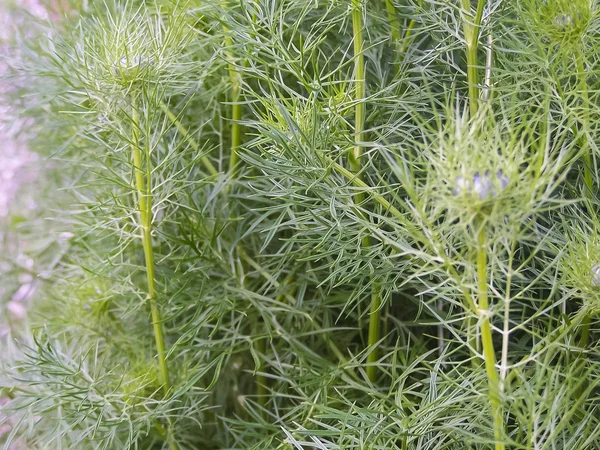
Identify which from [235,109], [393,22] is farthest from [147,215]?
[393,22]

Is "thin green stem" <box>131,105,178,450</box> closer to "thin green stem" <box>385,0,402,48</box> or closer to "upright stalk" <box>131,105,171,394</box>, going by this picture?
"upright stalk" <box>131,105,171,394</box>

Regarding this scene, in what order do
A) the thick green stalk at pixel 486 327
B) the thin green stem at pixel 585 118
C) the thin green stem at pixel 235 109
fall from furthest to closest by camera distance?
the thin green stem at pixel 235 109 → the thin green stem at pixel 585 118 → the thick green stalk at pixel 486 327

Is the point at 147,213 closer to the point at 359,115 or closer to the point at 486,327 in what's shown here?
the point at 359,115

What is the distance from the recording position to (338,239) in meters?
0.49

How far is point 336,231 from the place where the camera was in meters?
0.52

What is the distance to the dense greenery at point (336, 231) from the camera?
39cm

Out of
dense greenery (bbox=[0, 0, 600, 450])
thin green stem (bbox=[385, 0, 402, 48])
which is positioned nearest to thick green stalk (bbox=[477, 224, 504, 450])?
dense greenery (bbox=[0, 0, 600, 450])

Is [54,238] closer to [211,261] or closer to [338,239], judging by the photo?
[211,261]

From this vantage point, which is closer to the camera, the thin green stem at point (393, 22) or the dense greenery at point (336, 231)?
the dense greenery at point (336, 231)

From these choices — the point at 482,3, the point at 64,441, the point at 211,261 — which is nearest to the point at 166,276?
the point at 211,261

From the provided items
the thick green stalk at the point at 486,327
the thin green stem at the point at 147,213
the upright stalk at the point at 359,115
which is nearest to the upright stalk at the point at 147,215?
the thin green stem at the point at 147,213

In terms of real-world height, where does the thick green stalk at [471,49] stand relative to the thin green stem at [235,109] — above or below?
above

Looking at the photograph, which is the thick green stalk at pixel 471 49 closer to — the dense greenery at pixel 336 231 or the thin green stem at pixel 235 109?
the dense greenery at pixel 336 231

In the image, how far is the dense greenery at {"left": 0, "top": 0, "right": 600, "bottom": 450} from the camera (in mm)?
386
